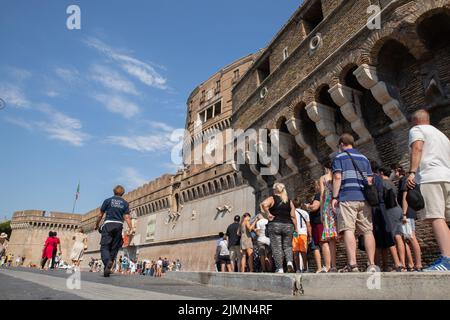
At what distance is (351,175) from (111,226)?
4.45 meters

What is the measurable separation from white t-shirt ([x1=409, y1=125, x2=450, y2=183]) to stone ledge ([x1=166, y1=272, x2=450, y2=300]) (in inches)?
50.5

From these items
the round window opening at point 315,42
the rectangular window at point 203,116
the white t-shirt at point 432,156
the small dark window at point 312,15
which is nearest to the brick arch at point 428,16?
the round window opening at point 315,42

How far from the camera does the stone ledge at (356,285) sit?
2729mm

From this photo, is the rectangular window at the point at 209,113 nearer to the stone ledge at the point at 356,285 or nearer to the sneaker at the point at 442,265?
the stone ledge at the point at 356,285

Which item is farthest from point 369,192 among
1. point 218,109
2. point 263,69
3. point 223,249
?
point 218,109

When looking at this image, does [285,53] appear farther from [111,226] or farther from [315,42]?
[111,226]

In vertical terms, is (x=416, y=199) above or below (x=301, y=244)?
above

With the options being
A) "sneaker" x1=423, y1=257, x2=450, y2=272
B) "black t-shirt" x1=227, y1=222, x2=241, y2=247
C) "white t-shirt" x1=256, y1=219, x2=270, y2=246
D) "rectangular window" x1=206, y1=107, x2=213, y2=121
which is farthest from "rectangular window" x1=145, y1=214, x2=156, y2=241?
"sneaker" x1=423, y1=257, x2=450, y2=272

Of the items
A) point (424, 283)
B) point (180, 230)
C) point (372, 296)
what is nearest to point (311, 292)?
point (372, 296)

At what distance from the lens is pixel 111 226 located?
20.5ft

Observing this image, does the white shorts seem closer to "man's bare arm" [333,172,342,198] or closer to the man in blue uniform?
"man's bare arm" [333,172,342,198]

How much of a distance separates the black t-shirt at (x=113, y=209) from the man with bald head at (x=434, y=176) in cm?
503

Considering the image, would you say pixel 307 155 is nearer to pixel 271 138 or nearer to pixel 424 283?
pixel 271 138

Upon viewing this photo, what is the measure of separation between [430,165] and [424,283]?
4.84ft
